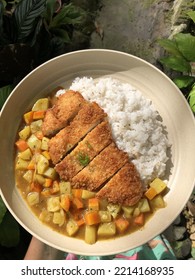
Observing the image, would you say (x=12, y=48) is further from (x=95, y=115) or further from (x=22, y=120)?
(x=95, y=115)

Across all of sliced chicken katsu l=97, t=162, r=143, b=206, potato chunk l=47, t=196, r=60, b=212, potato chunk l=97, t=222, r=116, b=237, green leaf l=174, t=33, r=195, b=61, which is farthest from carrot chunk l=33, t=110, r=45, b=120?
green leaf l=174, t=33, r=195, b=61

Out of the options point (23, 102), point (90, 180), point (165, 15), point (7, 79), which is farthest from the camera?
point (165, 15)

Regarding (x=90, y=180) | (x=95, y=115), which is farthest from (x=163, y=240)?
(x=95, y=115)

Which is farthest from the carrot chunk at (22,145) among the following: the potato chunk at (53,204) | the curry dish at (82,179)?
the potato chunk at (53,204)

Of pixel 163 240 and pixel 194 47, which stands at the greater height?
pixel 194 47

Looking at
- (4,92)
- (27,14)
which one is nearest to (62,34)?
(27,14)

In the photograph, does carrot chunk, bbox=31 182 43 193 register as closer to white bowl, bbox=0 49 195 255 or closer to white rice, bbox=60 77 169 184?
white bowl, bbox=0 49 195 255

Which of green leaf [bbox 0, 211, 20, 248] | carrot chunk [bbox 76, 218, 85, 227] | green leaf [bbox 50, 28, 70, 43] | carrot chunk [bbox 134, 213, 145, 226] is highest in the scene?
green leaf [bbox 50, 28, 70, 43]
